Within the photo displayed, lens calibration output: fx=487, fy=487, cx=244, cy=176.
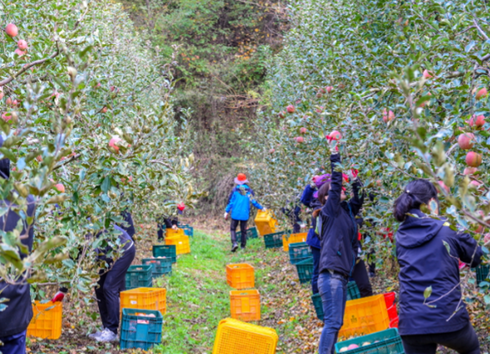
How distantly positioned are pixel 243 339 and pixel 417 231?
2.39m

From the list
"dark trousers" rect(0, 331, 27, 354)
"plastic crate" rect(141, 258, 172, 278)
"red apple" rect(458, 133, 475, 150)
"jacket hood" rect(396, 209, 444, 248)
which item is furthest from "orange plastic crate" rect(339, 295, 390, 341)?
"plastic crate" rect(141, 258, 172, 278)

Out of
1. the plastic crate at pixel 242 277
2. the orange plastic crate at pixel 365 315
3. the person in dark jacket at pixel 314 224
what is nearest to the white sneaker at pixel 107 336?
the person in dark jacket at pixel 314 224

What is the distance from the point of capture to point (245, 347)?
16.3ft

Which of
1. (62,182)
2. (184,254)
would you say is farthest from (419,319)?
(184,254)

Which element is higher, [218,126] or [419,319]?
[218,126]

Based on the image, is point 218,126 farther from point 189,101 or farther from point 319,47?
point 319,47

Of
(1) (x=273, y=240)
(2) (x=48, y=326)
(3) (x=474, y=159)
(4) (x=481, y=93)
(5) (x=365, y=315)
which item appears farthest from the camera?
(1) (x=273, y=240)

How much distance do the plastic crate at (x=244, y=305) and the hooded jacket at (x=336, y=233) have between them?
2.52 metres

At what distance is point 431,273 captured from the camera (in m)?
3.24

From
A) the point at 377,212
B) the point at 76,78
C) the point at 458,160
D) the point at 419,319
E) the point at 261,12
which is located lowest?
the point at 419,319

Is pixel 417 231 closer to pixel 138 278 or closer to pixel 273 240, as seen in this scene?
pixel 138 278

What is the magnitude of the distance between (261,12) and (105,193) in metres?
22.0

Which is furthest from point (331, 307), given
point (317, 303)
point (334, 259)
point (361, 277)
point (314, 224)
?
point (314, 224)

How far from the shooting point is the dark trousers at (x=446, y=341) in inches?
123
